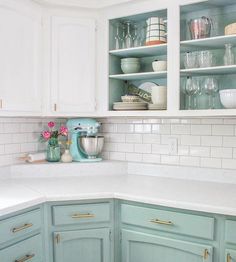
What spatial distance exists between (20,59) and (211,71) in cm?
126

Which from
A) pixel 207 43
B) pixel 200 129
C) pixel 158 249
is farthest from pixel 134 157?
pixel 207 43

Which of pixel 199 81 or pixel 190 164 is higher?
pixel 199 81

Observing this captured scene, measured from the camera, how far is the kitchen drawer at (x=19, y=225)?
1.60 metres

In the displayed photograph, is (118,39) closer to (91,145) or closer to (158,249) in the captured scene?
(91,145)

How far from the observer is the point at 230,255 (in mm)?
1625

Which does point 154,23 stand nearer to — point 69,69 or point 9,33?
point 69,69

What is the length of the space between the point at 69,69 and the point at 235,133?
127 cm

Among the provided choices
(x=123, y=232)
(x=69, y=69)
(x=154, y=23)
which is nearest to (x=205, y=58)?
(x=154, y=23)

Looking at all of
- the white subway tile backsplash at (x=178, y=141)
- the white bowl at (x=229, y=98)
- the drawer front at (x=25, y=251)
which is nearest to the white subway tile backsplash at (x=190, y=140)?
the white subway tile backsplash at (x=178, y=141)

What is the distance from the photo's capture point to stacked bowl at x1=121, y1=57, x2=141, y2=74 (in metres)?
2.35

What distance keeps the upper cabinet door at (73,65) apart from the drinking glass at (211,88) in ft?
2.67

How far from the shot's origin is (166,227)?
5.88 feet

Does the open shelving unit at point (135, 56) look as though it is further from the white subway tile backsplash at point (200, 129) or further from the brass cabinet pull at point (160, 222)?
the brass cabinet pull at point (160, 222)

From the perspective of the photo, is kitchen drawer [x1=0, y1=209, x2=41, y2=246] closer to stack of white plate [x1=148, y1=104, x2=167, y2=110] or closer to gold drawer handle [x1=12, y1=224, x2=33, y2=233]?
gold drawer handle [x1=12, y1=224, x2=33, y2=233]
